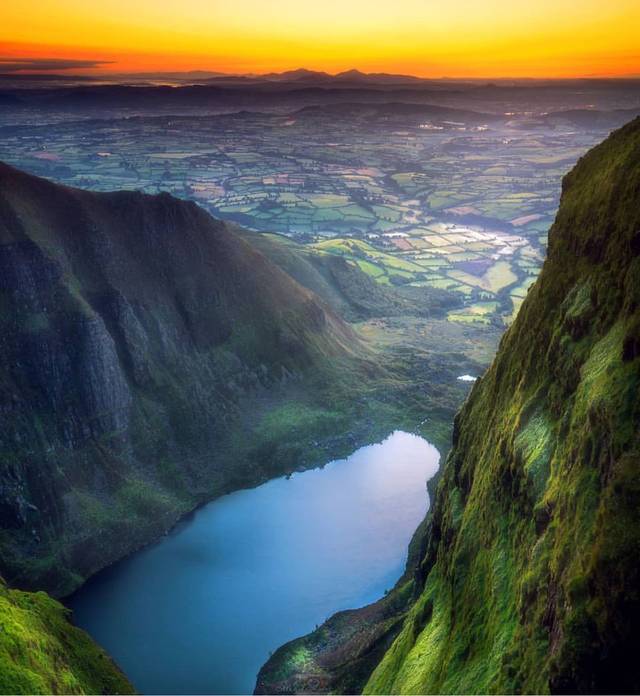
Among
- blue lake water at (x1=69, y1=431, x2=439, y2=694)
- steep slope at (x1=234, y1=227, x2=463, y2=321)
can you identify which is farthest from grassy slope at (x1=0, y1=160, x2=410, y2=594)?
steep slope at (x1=234, y1=227, x2=463, y2=321)

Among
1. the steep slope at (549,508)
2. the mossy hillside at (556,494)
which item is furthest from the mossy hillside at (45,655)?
the mossy hillside at (556,494)

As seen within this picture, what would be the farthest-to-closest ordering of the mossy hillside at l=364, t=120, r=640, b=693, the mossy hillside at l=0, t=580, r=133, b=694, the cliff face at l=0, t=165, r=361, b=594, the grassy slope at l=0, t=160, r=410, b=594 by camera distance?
the grassy slope at l=0, t=160, r=410, b=594, the cliff face at l=0, t=165, r=361, b=594, the mossy hillside at l=0, t=580, r=133, b=694, the mossy hillside at l=364, t=120, r=640, b=693

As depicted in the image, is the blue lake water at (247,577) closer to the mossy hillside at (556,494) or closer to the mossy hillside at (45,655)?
the mossy hillside at (45,655)

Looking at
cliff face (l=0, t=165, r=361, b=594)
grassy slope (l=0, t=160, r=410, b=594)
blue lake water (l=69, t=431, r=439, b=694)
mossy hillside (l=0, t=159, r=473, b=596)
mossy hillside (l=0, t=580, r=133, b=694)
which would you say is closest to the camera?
mossy hillside (l=0, t=580, r=133, b=694)

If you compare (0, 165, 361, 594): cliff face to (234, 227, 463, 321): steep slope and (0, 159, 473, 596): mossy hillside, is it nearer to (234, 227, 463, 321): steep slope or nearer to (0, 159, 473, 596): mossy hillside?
(0, 159, 473, 596): mossy hillside

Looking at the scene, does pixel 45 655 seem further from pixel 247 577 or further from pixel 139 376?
pixel 139 376
